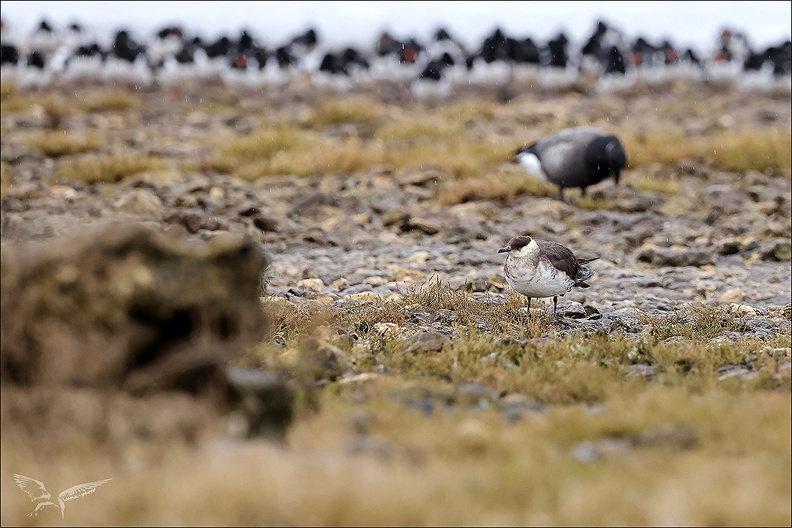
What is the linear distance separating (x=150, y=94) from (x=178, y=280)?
24.8 m

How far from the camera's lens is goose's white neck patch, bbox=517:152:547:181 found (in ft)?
41.7

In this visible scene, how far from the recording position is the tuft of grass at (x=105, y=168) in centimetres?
1394

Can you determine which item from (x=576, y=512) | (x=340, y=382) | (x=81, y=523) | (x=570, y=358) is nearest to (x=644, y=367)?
(x=570, y=358)

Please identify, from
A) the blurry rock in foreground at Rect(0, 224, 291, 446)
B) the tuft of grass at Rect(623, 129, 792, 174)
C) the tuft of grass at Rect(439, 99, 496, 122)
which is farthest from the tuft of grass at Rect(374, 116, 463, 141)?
the blurry rock in foreground at Rect(0, 224, 291, 446)

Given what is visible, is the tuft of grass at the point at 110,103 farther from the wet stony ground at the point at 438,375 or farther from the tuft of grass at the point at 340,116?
the wet stony ground at the point at 438,375

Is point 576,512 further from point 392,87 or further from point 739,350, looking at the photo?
point 392,87

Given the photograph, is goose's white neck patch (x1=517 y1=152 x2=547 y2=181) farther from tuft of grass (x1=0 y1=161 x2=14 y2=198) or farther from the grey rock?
the grey rock

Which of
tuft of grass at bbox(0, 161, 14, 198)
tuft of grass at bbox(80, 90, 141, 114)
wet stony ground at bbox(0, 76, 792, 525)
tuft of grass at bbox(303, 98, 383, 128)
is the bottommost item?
wet stony ground at bbox(0, 76, 792, 525)

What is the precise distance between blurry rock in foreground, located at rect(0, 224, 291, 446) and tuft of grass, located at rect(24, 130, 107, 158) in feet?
43.1

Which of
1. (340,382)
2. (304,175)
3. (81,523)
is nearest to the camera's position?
(81,523)

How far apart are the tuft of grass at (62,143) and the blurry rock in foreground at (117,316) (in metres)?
13.1

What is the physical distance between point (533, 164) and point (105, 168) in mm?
6547

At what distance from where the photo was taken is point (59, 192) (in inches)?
519

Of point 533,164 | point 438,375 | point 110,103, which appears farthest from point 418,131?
point 438,375
